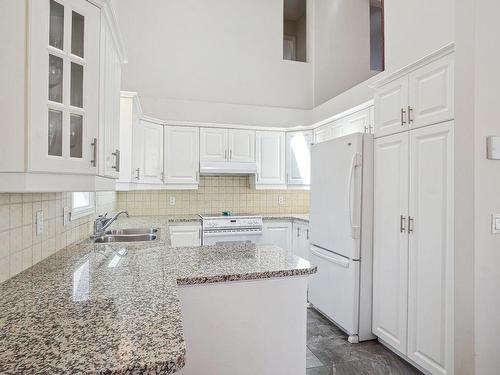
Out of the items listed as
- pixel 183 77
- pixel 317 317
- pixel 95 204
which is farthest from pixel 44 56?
pixel 183 77

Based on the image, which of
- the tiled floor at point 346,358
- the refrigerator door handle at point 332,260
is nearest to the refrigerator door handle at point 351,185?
the refrigerator door handle at point 332,260

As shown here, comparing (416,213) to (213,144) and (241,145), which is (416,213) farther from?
(213,144)

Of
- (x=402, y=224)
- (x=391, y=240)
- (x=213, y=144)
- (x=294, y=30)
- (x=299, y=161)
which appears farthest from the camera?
(x=294, y=30)

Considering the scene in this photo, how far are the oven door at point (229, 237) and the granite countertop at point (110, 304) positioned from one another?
6.19ft

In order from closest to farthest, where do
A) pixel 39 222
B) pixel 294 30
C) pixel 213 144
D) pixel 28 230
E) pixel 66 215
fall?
pixel 28 230, pixel 39 222, pixel 66 215, pixel 213 144, pixel 294 30

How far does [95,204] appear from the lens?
2.64 metres

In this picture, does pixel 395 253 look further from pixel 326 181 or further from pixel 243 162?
pixel 243 162

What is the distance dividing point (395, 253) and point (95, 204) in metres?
2.46

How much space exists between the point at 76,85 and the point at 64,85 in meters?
0.07

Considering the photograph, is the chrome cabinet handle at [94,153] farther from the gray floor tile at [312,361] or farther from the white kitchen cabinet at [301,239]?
the white kitchen cabinet at [301,239]

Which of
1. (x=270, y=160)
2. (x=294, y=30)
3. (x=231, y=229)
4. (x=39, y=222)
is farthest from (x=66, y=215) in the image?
(x=294, y=30)

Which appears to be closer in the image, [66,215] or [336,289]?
[66,215]

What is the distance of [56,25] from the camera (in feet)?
3.58

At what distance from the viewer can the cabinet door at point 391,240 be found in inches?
87.1
